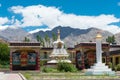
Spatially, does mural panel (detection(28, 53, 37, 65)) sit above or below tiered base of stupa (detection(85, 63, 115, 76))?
above

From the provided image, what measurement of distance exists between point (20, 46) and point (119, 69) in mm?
13312

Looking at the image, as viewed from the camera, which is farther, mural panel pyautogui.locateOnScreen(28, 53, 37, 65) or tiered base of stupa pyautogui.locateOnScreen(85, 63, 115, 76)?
mural panel pyautogui.locateOnScreen(28, 53, 37, 65)

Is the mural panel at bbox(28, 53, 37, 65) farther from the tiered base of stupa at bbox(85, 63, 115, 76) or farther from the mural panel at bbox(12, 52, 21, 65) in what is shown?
the tiered base of stupa at bbox(85, 63, 115, 76)

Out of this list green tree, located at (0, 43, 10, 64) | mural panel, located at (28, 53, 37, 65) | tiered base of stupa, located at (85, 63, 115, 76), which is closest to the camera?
tiered base of stupa, located at (85, 63, 115, 76)

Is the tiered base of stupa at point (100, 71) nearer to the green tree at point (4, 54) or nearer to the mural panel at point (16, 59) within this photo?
the mural panel at point (16, 59)

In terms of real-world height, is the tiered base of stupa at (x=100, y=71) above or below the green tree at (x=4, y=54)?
below

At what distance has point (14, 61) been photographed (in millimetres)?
45969

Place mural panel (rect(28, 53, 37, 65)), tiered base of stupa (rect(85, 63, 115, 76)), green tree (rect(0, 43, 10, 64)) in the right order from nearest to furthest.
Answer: tiered base of stupa (rect(85, 63, 115, 76)) → mural panel (rect(28, 53, 37, 65)) → green tree (rect(0, 43, 10, 64))

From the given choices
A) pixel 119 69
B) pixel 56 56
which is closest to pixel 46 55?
pixel 56 56

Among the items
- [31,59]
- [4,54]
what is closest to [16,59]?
[31,59]

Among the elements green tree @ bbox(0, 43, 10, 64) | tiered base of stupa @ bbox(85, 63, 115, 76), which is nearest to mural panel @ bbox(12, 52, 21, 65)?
green tree @ bbox(0, 43, 10, 64)

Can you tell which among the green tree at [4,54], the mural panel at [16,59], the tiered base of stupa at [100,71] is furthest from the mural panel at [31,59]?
the tiered base of stupa at [100,71]

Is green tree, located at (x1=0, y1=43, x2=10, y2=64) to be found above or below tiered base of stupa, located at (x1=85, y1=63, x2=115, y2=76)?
above

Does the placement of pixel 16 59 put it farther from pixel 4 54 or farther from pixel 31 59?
pixel 4 54
